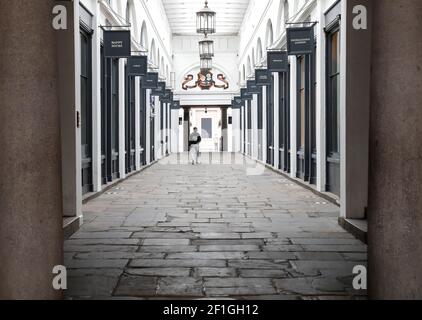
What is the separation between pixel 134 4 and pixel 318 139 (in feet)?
29.8

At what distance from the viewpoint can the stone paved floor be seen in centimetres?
462

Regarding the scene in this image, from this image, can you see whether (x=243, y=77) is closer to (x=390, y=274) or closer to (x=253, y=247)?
(x=253, y=247)

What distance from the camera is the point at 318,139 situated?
11.5 metres

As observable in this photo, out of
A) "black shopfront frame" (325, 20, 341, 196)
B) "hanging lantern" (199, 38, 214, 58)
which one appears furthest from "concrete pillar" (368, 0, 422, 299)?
"hanging lantern" (199, 38, 214, 58)

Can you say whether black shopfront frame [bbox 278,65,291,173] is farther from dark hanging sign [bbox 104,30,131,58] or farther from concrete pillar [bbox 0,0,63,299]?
concrete pillar [bbox 0,0,63,299]

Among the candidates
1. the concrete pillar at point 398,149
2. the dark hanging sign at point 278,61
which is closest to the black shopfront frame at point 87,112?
the dark hanging sign at point 278,61

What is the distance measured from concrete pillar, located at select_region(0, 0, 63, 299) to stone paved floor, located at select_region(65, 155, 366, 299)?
2.59 feet

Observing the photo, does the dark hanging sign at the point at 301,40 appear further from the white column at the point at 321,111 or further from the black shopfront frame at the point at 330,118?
the black shopfront frame at the point at 330,118

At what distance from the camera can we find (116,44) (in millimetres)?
12148

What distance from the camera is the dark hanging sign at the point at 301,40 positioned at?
1225cm

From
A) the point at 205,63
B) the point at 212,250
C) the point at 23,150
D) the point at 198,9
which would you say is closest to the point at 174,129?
the point at 198,9

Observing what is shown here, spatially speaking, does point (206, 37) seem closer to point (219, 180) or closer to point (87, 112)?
point (219, 180)

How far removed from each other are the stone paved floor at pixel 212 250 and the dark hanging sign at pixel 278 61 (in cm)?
581

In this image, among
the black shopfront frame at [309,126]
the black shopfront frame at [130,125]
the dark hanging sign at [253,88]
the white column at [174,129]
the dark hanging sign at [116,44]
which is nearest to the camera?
the dark hanging sign at [116,44]
